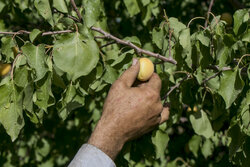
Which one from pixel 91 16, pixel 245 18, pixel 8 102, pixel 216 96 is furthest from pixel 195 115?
pixel 8 102

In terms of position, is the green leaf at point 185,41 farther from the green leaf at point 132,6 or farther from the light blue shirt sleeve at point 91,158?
the green leaf at point 132,6

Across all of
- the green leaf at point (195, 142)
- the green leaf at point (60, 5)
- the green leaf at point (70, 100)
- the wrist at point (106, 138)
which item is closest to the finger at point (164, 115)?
the wrist at point (106, 138)

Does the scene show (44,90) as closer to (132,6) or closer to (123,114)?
(123,114)

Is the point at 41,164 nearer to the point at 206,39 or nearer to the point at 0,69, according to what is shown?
the point at 0,69

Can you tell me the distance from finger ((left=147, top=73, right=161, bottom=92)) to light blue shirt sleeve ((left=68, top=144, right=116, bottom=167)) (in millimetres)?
368

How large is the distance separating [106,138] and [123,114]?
0.12 meters

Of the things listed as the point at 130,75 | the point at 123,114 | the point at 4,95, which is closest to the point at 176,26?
the point at 130,75

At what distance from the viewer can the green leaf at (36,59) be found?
4.43 ft

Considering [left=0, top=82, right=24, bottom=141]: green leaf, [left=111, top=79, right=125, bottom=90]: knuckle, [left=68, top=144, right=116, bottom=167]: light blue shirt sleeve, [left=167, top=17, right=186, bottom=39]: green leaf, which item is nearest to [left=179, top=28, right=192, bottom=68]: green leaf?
[left=167, top=17, right=186, bottom=39]: green leaf

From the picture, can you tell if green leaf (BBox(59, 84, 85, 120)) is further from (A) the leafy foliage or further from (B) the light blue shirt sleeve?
(B) the light blue shirt sleeve

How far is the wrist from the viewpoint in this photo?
1.48 metres

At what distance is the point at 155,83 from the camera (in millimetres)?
1612

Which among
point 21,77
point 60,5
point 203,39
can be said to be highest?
point 60,5

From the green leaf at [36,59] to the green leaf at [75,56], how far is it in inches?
3.4
